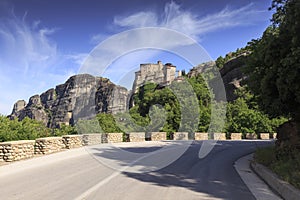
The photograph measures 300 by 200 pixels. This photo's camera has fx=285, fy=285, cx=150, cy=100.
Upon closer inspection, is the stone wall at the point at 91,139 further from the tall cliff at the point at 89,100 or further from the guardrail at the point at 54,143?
the tall cliff at the point at 89,100

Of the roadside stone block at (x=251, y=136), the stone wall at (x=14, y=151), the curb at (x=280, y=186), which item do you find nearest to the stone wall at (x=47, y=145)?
the stone wall at (x=14, y=151)

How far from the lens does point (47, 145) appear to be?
15914 millimetres

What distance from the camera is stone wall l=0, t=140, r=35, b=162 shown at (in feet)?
41.6

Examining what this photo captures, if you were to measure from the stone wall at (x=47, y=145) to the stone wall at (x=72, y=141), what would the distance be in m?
1.17

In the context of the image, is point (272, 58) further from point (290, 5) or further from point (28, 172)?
point (28, 172)

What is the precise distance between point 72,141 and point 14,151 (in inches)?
254

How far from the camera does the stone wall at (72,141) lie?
61.5 ft

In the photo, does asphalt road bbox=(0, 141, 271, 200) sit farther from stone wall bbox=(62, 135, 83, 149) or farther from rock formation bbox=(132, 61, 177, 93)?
rock formation bbox=(132, 61, 177, 93)

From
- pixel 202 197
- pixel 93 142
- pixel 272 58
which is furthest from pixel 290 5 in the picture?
→ pixel 93 142

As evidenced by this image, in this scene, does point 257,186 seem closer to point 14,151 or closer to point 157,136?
point 14,151

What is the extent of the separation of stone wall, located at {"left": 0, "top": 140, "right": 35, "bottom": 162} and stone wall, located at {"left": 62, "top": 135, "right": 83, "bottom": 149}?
470 cm

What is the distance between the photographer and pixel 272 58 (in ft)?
36.4

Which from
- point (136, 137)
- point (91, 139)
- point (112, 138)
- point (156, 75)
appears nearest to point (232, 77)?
point (156, 75)

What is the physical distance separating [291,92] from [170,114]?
42.9 m
